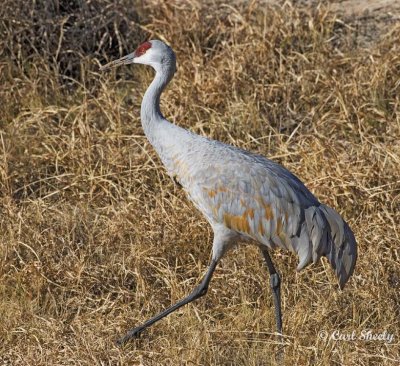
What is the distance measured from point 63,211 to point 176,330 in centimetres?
114

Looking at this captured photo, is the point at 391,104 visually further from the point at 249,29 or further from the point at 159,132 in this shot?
the point at 159,132

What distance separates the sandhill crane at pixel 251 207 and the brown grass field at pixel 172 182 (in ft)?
0.79

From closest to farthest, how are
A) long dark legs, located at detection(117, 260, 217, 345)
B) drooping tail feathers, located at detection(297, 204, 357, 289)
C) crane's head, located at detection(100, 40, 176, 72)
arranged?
drooping tail feathers, located at detection(297, 204, 357, 289) < long dark legs, located at detection(117, 260, 217, 345) < crane's head, located at detection(100, 40, 176, 72)

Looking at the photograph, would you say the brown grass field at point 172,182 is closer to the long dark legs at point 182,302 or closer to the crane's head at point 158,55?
the long dark legs at point 182,302

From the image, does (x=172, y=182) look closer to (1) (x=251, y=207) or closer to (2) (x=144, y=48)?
(2) (x=144, y=48)

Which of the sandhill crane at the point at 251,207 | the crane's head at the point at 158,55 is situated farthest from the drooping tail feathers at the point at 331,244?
the crane's head at the point at 158,55

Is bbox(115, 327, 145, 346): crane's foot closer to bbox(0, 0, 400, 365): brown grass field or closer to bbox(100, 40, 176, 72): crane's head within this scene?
bbox(0, 0, 400, 365): brown grass field

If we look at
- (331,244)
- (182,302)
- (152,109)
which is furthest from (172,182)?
(331,244)

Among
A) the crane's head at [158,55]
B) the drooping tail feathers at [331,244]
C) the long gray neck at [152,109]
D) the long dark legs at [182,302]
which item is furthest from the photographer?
the crane's head at [158,55]

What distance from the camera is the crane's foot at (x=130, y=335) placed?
15.1 ft

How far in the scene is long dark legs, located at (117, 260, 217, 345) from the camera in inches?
183

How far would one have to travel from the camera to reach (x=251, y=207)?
182 inches

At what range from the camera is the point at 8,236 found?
17.4ft

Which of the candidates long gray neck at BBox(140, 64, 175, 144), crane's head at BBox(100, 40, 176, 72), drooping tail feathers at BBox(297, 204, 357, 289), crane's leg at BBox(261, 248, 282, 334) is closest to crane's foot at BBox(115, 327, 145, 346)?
crane's leg at BBox(261, 248, 282, 334)
